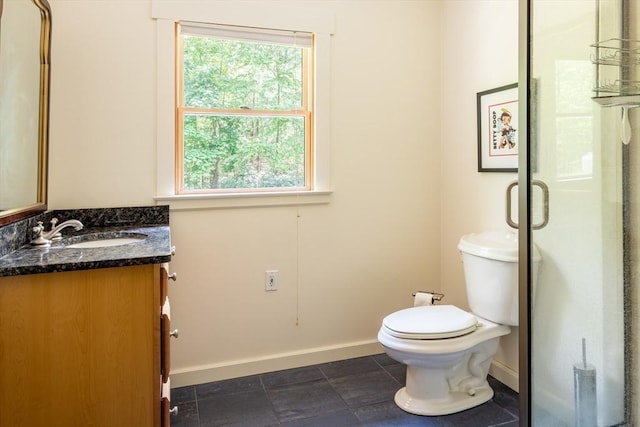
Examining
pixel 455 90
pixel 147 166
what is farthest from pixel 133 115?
pixel 455 90

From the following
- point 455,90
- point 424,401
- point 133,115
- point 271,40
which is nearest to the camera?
point 424,401

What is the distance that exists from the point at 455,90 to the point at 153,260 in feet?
6.84

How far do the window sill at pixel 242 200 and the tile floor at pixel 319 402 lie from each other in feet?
3.18

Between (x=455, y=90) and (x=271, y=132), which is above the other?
(x=455, y=90)

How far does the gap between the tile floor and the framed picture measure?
47.7 inches

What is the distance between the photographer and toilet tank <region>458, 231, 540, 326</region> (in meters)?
1.98

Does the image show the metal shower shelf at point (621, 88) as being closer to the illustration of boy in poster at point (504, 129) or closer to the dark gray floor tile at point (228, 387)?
the illustration of boy in poster at point (504, 129)

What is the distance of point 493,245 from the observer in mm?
2092

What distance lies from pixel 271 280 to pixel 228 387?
0.61 meters

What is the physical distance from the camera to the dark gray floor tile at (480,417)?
75.8 inches

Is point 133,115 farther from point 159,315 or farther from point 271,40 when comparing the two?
point 159,315

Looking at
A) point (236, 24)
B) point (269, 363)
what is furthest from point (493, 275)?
point (236, 24)

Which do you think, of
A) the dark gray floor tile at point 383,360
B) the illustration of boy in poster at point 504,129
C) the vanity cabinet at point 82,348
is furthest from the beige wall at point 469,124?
the vanity cabinet at point 82,348

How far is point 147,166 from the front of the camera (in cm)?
220
